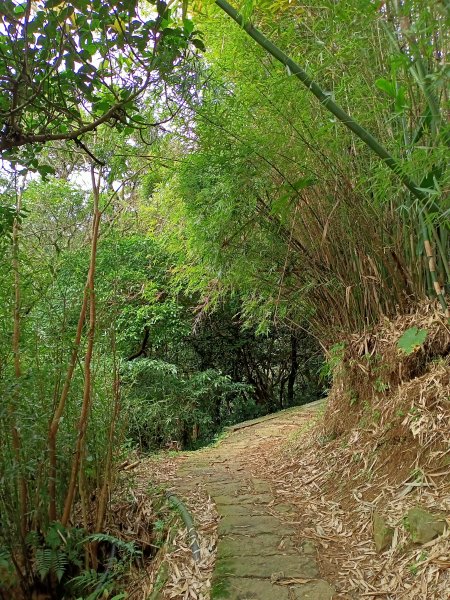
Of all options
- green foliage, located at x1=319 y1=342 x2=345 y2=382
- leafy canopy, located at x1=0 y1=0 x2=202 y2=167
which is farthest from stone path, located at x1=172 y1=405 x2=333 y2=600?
leafy canopy, located at x1=0 y1=0 x2=202 y2=167

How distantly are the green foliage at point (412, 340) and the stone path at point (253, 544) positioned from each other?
41.5 inches

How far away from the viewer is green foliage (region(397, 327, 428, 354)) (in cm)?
261

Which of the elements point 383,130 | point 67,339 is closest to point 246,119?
point 383,130

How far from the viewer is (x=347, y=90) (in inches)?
105

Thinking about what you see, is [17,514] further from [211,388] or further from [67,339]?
[211,388]

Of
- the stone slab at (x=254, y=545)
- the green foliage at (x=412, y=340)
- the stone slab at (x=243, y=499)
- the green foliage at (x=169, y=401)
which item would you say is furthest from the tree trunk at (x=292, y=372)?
the stone slab at (x=254, y=545)

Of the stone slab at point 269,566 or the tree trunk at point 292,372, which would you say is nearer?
the stone slab at point 269,566

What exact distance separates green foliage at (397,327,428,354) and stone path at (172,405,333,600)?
1053mm

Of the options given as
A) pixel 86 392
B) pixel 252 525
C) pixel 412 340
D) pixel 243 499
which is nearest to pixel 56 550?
pixel 86 392

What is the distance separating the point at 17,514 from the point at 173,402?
14.0ft

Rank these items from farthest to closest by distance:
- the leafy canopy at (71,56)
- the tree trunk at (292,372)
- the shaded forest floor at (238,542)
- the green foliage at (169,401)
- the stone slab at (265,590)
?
1. the tree trunk at (292,372)
2. the green foliage at (169,401)
3. the shaded forest floor at (238,542)
4. the stone slab at (265,590)
5. the leafy canopy at (71,56)

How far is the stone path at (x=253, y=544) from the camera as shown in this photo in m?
2.07

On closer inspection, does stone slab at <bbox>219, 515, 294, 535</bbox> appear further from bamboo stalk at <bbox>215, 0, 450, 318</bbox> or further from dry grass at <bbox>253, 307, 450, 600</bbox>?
bamboo stalk at <bbox>215, 0, 450, 318</bbox>

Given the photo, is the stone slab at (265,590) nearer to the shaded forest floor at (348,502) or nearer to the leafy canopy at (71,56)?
the shaded forest floor at (348,502)
